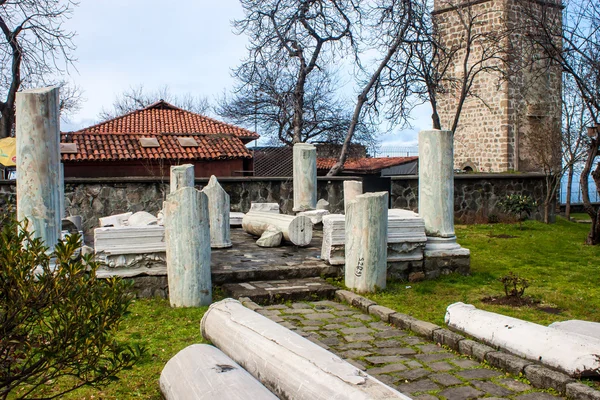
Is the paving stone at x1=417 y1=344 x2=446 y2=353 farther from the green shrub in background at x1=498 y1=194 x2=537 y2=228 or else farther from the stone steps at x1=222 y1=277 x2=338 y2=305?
the green shrub in background at x1=498 y1=194 x2=537 y2=228

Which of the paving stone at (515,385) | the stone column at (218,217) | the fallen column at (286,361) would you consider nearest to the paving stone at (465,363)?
the paving stone at (515,385)

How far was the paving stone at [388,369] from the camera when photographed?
15.8 ft

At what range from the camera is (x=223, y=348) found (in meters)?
4.96

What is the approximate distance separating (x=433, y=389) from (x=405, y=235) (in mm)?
4403

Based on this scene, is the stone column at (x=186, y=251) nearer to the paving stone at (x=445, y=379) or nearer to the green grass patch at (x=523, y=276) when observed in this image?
the green grass patch at (x=523, y=276)

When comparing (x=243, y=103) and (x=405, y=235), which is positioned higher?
(x=243, y=103)

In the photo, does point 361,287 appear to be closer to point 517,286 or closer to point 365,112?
point 517,286

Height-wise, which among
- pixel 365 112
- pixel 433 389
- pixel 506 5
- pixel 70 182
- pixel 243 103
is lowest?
pixel 433 389

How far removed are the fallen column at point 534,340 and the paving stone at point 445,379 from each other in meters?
0.72

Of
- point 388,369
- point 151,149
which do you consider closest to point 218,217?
point 388,369

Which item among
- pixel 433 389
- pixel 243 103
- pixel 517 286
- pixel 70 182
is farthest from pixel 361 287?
pixel 243 103

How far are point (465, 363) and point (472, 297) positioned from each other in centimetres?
264

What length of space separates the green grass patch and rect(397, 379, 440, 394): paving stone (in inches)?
72.2

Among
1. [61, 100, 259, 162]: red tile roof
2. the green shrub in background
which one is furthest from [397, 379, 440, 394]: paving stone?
[61, 100, 259, 162]: red tile roof
